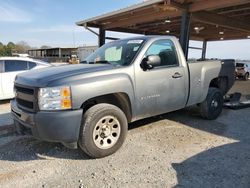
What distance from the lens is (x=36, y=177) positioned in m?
3.40

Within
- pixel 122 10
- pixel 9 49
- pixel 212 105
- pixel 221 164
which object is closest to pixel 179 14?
pixel 122 10

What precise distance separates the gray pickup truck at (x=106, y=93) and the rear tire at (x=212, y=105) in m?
0.50

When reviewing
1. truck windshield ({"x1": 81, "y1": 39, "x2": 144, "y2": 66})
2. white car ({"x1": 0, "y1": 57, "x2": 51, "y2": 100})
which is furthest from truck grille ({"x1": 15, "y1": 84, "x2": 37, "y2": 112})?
white car ({"x1": 0, "y1": 57, "x2": 51, "y2": 100})

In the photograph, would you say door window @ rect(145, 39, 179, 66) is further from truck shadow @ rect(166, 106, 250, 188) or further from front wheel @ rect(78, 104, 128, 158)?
truck shadow @ rect(166, 106, 250, 188)

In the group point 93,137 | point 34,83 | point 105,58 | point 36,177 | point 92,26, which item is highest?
point 92,26

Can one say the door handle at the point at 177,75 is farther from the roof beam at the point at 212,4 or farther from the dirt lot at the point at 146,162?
the roof beam at the point at 212,4

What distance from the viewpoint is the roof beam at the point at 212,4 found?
8.84m

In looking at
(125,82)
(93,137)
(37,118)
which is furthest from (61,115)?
(125,82)

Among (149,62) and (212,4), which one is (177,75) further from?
(212,4)

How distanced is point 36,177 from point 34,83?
50.6 inches

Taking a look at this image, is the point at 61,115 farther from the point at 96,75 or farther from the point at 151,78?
the point at 151,78

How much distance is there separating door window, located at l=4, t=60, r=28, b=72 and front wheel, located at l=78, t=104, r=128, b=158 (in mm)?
6021

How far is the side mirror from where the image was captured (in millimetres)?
4344

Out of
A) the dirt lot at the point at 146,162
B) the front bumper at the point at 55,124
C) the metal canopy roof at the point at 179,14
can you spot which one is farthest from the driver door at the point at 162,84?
the metal canopy roof at the point at 179,14
